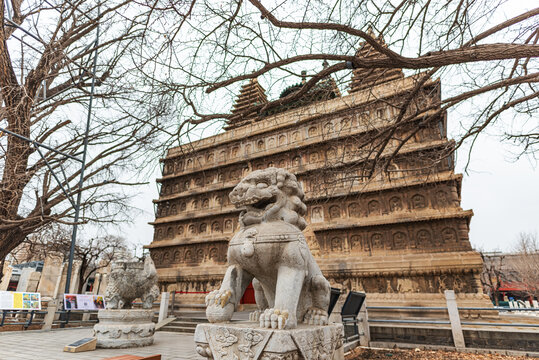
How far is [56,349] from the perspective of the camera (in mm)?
5758

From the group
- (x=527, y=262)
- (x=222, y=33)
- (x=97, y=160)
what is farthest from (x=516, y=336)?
(x=527, y=262)

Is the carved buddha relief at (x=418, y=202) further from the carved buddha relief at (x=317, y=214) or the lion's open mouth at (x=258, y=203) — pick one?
the lion's open mouth at (x=258, y=203)

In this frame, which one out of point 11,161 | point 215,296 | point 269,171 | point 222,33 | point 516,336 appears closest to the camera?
point 215,296

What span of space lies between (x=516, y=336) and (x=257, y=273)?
697 centimetres

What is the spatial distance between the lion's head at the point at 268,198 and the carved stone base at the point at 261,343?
37.0 inches

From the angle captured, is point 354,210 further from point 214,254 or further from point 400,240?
point 214,254

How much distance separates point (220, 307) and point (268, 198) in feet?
3.34

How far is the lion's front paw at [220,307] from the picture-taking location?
2223 mm

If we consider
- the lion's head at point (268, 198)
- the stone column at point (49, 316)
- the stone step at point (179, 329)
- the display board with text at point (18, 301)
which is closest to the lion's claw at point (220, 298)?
the lion's head at point (268, 198)

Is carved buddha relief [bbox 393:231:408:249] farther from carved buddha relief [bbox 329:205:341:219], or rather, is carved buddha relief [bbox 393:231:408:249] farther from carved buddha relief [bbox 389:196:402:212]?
carved buddha relief [bbox 329:205:341:219]

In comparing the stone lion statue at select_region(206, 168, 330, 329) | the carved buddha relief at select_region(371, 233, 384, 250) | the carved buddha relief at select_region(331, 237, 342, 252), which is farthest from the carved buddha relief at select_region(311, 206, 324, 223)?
the stone lion statue at select_region(206, 168, 330, 329)

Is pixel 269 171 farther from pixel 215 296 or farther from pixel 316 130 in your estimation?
pixel 316 130

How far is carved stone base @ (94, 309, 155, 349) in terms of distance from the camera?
6.30 metres

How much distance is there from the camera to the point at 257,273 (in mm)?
2520
